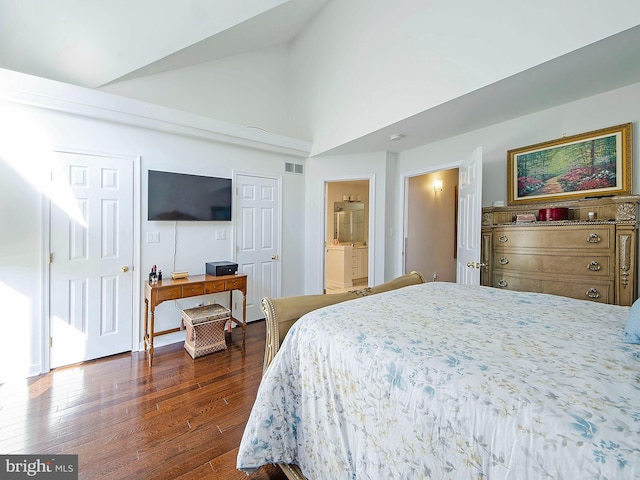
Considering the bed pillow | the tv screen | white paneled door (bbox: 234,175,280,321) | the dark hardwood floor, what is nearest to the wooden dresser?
the bed pillow

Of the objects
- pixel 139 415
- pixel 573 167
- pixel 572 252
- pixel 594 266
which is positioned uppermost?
pixel 573 167

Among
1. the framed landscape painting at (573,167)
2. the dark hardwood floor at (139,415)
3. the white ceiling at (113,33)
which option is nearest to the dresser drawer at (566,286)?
the framed landscape painting at (573,167)

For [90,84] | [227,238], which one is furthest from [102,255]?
[90,84]

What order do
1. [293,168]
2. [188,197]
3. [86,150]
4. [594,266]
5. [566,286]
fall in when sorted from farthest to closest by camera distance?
[293,168] → [188,197] → [86,150] → [566,286] → [594,266]

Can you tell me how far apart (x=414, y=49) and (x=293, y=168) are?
84.8 inches

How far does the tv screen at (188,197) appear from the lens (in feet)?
9.78

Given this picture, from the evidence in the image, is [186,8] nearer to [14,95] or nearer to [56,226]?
[14,95]

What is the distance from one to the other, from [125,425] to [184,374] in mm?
669

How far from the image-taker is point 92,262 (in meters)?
2.72

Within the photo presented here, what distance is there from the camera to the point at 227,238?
11.8ft

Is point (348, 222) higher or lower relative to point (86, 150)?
lower

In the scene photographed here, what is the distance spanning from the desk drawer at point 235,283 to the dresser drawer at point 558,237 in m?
2.74

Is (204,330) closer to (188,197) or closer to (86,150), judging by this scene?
(188,197)

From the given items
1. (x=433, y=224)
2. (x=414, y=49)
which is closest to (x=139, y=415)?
(x=414, y=49)
